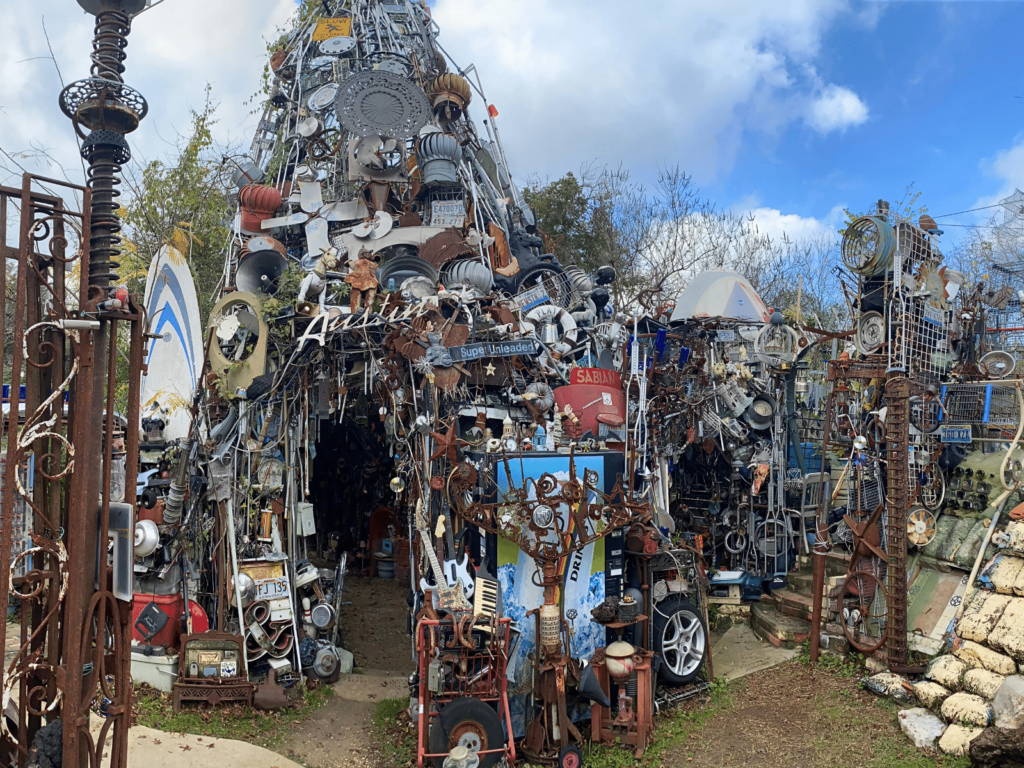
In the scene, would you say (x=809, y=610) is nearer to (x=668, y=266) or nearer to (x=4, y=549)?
(x=4, y=549)

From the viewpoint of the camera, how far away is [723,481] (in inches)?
642

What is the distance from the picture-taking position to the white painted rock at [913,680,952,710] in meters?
9.59

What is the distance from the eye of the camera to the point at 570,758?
8859 mm

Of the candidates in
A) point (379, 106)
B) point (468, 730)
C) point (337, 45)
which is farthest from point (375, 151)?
point (468, 730)

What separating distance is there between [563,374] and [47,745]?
8.35 m

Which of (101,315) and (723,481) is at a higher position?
(101,315)

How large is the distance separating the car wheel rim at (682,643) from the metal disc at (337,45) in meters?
14.3

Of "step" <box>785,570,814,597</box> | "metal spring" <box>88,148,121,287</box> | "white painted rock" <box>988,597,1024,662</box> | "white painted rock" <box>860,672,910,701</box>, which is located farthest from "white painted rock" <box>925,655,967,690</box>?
"metal spring" <box>88,148,121,287</box>

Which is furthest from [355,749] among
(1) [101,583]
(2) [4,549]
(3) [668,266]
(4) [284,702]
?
(3) [668,266]

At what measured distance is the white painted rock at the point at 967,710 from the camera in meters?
8.91

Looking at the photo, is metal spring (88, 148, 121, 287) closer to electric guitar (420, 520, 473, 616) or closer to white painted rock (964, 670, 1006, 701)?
electric guitar (420, 520, 473, 616)

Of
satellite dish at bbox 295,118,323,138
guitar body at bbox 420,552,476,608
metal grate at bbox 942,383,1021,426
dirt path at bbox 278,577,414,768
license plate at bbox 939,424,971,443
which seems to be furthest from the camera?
satellite dish at bbox 295,118,323,138

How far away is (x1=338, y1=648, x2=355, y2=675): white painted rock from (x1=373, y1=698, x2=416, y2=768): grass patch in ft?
4.00

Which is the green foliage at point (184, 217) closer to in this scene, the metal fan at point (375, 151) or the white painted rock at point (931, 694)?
the metal fan at point (375, 151)
